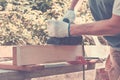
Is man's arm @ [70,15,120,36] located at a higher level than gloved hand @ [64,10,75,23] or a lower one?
lower

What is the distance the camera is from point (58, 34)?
6.96ft

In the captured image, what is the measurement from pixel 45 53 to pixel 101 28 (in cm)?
55

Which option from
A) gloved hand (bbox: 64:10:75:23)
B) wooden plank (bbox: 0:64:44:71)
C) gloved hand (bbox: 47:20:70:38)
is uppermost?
gloved hand (bbox: 64:10:75:23)

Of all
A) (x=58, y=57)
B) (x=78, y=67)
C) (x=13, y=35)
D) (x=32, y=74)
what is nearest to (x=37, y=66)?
(x=32, y=74)

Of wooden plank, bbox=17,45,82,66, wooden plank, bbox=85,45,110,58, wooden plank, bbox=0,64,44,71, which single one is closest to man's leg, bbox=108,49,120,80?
wooden plank, bbox=17,45,82,66

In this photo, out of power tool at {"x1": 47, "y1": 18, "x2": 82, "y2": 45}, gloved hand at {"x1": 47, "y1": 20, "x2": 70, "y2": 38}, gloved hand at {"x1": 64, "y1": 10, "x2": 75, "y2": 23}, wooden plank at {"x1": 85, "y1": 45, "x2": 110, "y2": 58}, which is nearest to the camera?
gloved hand at {"x1": 47, "y1": 20, "x2": 70, "y2": 38}

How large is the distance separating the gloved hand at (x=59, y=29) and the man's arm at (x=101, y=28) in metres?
0.04

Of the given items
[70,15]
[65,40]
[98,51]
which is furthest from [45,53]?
[98,51]

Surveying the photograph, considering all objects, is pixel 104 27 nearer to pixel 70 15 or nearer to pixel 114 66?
pixel 114 66

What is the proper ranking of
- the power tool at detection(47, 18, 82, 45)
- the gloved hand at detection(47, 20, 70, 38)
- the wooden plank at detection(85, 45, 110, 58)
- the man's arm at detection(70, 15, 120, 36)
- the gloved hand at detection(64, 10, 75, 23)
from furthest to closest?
the wooden plank at detection(85, 45, 110, 58)
the gloved hand at detection(64, 10, 75, 23)
the power tool at detection(47, 18, 82, 45)
the gloved hand at detection(47, 20, 70, 38)
the man's arm at detection(70, 15, 120, 36)

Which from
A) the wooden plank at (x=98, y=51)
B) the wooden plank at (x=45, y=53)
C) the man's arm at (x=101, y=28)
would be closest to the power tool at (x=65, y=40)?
the wooden plank at (x=45, y=53)

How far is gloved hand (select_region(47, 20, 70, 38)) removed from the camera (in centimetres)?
206

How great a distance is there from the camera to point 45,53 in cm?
224

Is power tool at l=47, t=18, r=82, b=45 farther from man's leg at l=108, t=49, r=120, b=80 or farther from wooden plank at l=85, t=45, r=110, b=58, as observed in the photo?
wooden plank at l=85, t=45, r=110, b=58
